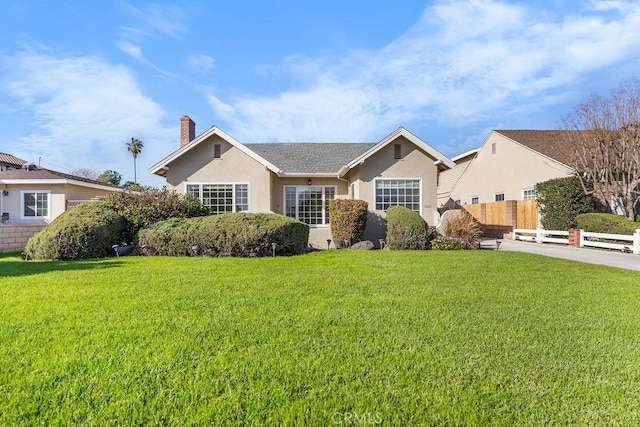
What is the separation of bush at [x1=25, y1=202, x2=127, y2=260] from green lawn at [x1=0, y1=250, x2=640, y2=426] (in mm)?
4588

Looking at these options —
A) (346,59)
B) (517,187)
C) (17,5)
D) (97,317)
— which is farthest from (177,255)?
(517,187)

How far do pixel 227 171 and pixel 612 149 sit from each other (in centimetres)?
1840

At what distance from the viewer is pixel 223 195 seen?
17.0 m

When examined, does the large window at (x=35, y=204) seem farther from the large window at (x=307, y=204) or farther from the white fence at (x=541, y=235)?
the white fence at (x=541, y=235)

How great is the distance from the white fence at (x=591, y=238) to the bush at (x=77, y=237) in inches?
777

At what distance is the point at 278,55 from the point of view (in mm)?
15719

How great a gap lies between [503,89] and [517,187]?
7.14 meters

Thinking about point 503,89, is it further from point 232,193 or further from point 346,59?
point 232,193

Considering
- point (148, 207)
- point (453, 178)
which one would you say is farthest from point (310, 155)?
point (453, 178)

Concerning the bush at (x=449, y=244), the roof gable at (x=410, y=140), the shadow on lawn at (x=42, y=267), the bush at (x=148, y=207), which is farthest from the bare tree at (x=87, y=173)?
the bush at (x=449, y=244)

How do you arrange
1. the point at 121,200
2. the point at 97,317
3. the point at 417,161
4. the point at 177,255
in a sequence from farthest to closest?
the point at 417,161 < the point at 121,200 < the point at 177,255 < the point at 97,317

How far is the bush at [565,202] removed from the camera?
17391mm

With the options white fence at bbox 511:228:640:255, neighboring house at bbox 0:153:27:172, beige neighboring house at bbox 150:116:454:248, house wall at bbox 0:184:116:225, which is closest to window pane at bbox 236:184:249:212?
beige neighboring house at bbox 150:116:454:248

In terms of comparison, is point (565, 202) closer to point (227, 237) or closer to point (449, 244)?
point (449, 244)
